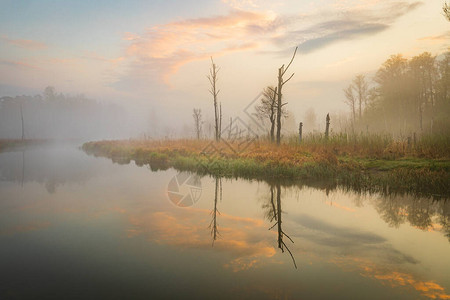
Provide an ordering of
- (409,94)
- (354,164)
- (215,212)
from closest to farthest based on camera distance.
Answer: (215,212), (354,164), (409,94)

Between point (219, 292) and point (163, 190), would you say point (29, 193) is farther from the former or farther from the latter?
point (219, 292)

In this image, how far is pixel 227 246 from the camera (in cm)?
591

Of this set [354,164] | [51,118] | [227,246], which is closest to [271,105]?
[354,164]

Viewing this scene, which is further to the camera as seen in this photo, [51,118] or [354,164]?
[51,118]

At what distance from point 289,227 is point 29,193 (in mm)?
11605

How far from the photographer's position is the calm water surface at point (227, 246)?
4254 millimetres

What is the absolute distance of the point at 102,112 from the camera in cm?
16025

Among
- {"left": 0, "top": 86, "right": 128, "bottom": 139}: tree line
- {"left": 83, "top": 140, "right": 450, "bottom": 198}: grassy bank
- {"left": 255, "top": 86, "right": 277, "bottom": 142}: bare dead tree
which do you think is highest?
{"left": 0, "top": 86, "right": 128, "bottom": 139}: tree line

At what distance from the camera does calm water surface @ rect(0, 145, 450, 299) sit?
4254 mm

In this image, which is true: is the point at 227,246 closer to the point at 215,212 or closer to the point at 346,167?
the point at 215,212

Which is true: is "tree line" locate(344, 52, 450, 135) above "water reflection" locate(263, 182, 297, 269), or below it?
above

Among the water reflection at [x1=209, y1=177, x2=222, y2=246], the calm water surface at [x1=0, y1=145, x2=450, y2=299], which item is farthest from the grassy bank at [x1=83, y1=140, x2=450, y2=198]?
the water reflection at [x1=209, y1=177, x2=222, y2=246]

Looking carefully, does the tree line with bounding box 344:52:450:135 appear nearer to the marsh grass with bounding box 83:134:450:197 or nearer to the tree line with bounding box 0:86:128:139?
the marsh grass with bounding box 83:134:450:197

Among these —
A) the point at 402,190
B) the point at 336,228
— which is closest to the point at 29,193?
the point at 336,228
